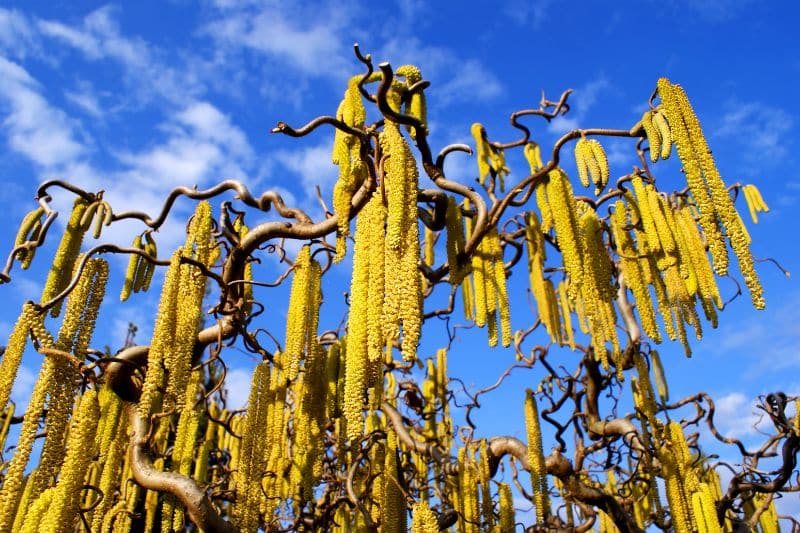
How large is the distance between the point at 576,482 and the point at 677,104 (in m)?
4.21

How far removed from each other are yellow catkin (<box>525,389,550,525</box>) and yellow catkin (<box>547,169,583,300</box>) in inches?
85.8

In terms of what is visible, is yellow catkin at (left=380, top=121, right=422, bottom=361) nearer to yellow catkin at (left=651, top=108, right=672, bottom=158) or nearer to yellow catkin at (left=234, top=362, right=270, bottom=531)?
yellow catkin at (left=651, top=108, right=672, bottom=158)

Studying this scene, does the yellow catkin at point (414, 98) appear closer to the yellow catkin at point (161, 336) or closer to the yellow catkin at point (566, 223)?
the yellow catkin at point (566, 223)

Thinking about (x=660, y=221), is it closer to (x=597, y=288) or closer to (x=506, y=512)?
(x=597, y=288)

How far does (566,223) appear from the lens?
11.2 feet

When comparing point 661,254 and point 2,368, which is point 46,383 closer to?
point 2,368

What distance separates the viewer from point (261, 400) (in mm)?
4359

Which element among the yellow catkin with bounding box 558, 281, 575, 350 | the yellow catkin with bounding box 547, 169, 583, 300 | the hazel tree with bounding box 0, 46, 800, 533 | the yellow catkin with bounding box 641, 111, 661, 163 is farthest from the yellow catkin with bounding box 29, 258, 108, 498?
the yellow catkin with bounding box 558, 281, 575, 350

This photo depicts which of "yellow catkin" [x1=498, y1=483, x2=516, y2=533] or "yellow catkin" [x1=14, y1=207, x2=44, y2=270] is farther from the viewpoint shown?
"yellow catkin" [x1=498, y1=483, x2=516, y2=533]

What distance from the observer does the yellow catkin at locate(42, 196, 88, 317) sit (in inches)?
148

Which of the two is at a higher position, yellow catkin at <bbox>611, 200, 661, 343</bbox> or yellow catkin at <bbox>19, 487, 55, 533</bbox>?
yellow catkin at <bbox>611, 200, 661, 343</bbox>

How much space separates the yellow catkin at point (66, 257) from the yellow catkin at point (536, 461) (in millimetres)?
3757

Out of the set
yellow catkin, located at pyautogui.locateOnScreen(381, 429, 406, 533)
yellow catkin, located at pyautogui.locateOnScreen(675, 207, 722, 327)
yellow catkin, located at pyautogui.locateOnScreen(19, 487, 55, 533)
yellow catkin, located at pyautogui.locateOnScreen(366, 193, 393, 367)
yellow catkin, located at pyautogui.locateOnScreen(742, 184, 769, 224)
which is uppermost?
yellow catkin, located at pyautogui.locateOnScreen(742, 184, 769, 224)

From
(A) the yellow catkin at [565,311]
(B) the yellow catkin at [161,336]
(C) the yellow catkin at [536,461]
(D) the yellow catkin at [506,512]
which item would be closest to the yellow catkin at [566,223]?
(C) the yellow catkin at [536,461]
